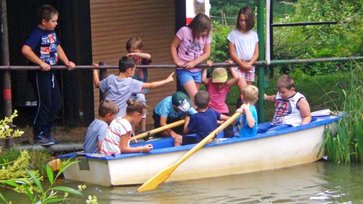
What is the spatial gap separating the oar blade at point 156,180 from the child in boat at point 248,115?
1202 mm

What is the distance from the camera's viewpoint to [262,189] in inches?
359

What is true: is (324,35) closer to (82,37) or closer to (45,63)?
(82,37)

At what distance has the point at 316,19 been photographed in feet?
53.1

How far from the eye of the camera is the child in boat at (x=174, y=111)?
10.3m

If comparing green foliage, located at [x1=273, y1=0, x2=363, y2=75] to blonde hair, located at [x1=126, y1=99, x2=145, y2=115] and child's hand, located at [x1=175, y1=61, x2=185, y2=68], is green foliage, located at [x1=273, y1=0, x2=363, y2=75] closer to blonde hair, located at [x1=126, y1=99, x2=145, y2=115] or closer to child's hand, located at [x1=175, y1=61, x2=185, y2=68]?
child's hand, located at [x1=175, y1=61, x2=185, y2=68]

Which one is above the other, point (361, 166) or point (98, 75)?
point (98, 75)

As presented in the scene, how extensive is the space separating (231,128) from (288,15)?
552 inches

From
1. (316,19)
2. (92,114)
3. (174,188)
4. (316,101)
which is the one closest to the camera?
(174,188)

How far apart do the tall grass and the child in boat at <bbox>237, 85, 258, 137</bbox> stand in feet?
3.28

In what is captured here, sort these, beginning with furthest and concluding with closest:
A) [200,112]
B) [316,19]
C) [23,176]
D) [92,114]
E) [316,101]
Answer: [316,19], [316,101], [92,114], [200,112], [23,176]

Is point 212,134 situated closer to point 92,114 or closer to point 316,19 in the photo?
point 92,114

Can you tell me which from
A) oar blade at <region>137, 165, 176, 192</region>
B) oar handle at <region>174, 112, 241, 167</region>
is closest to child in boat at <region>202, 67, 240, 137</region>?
oar handle at <region>174, 112, 241, 167</region>

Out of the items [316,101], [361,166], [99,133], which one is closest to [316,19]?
[316,101]

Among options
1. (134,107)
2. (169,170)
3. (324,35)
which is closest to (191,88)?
(134,107)
